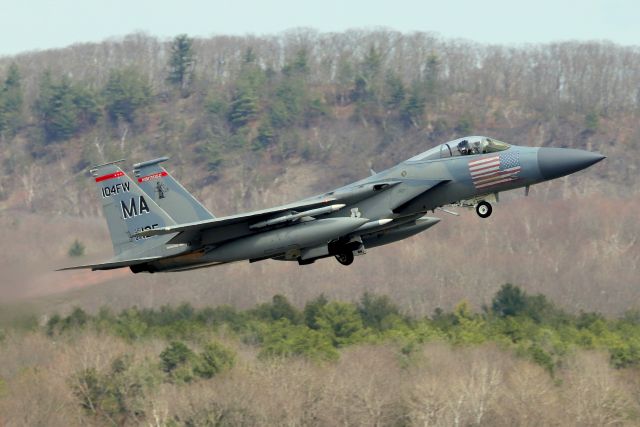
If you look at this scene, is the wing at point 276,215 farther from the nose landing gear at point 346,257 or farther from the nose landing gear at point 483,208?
the nose landing gear at point 483,208

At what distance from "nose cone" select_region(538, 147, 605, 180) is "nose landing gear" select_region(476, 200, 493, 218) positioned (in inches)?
44.9

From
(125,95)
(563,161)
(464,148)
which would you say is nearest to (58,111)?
(125,95)

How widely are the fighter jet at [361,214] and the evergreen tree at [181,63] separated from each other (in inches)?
3958

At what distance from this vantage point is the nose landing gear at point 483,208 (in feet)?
82.0

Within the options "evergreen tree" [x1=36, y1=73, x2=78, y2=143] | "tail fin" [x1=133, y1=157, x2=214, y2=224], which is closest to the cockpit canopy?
"tail fin" [x1=133, y1=157, x2=214, y2=224]

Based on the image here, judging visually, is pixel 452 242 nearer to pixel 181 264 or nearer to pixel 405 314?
pixel 405 314

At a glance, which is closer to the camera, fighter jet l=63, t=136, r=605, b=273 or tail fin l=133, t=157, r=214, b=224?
fighter jet l=63, t=136, r=605, b=273

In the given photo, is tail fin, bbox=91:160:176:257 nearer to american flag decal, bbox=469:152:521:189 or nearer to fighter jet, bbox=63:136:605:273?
fighter jet, bbox=63:136:605:273

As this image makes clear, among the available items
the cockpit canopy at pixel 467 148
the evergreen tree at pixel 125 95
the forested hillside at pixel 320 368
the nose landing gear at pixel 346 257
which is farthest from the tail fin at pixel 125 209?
the evergreen tree at pixel 125 95

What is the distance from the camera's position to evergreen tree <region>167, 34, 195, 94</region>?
414 feet

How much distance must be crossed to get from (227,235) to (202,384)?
32.2 meters

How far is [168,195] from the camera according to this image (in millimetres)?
27375

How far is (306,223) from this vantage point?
25.2m

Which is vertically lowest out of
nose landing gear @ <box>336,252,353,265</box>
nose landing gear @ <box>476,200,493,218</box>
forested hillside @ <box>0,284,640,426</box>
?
forested hillside @ <box>0,284,640,426</box>
